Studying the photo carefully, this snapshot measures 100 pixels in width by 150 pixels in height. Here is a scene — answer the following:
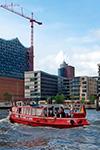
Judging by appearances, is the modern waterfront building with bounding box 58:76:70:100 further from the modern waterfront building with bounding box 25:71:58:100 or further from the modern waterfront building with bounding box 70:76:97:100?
the modern waterfront building with bounding box 25:71:58:100

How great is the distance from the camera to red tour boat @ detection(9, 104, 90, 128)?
32.8m

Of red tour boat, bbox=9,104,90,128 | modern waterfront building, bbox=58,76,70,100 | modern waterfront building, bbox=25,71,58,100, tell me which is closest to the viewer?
red tour boat, bbox=9,104,90,128

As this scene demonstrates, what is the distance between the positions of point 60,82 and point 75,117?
151 metres

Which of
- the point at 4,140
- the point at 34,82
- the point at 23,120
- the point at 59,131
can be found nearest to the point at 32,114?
the point at 23,120

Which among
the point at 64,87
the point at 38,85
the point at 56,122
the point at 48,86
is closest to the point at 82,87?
the point at 48,86

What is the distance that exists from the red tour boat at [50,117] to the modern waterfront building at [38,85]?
117432mm

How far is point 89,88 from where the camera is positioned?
159 m

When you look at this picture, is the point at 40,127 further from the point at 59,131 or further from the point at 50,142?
the point at 50,142

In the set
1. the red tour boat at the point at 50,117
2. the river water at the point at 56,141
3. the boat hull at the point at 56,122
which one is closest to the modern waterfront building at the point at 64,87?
the red tour boat at the point at 50,117

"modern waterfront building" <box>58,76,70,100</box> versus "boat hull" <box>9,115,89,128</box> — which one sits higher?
"modern waterfront building" <box>58,76,70,100</box>

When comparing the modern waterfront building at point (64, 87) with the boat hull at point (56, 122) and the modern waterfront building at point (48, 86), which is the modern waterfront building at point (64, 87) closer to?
the modern waterfront building at point (48, 86)

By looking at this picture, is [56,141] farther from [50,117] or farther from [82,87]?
[82,87]

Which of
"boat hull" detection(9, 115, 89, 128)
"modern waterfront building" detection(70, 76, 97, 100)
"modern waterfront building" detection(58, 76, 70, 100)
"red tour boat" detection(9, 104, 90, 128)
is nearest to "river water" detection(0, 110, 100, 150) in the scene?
"boat hull" detection(9, 115, 89, 128)

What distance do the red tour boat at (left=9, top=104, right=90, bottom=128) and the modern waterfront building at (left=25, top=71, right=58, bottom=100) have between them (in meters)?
117
